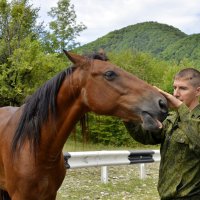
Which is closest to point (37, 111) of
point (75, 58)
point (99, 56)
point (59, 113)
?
point (59, 113)

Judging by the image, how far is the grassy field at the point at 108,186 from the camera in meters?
7.11

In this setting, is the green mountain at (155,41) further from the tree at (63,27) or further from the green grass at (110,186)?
A: the green grass at (110,186)

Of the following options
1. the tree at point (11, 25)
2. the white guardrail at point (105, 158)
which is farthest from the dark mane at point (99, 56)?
the tree at point (11, 25)

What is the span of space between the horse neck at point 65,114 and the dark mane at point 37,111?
6cm

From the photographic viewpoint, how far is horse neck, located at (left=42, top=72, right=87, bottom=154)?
372 centimetres

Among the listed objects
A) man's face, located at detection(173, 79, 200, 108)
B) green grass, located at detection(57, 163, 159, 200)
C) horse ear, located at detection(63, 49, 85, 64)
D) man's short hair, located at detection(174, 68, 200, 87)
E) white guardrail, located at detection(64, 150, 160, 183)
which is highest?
horse ear, located at detection(63, 49, 85, 64)

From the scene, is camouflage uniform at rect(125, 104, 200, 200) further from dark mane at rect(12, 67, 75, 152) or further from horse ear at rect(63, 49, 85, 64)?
dark mane at rect(12, 67, 75, 152)

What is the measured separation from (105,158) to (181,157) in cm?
541

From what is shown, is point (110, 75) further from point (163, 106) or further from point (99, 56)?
point (163, 106)

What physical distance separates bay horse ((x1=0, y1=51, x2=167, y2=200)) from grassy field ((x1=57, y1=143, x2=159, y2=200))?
183 cm

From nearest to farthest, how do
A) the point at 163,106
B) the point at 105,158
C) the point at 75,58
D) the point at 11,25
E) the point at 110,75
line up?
the point at 163,106 < the point at 110,75 < the point at 75,58 < the point at 105,158 < the point at 11,25

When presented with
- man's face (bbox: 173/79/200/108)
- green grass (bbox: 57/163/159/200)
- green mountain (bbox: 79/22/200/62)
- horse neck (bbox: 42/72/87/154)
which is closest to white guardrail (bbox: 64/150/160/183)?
green grass (bbox: 57/163/159/200)

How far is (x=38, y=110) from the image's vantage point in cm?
396

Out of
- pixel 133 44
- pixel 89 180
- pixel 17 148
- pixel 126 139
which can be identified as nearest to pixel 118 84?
pixel 17 148
